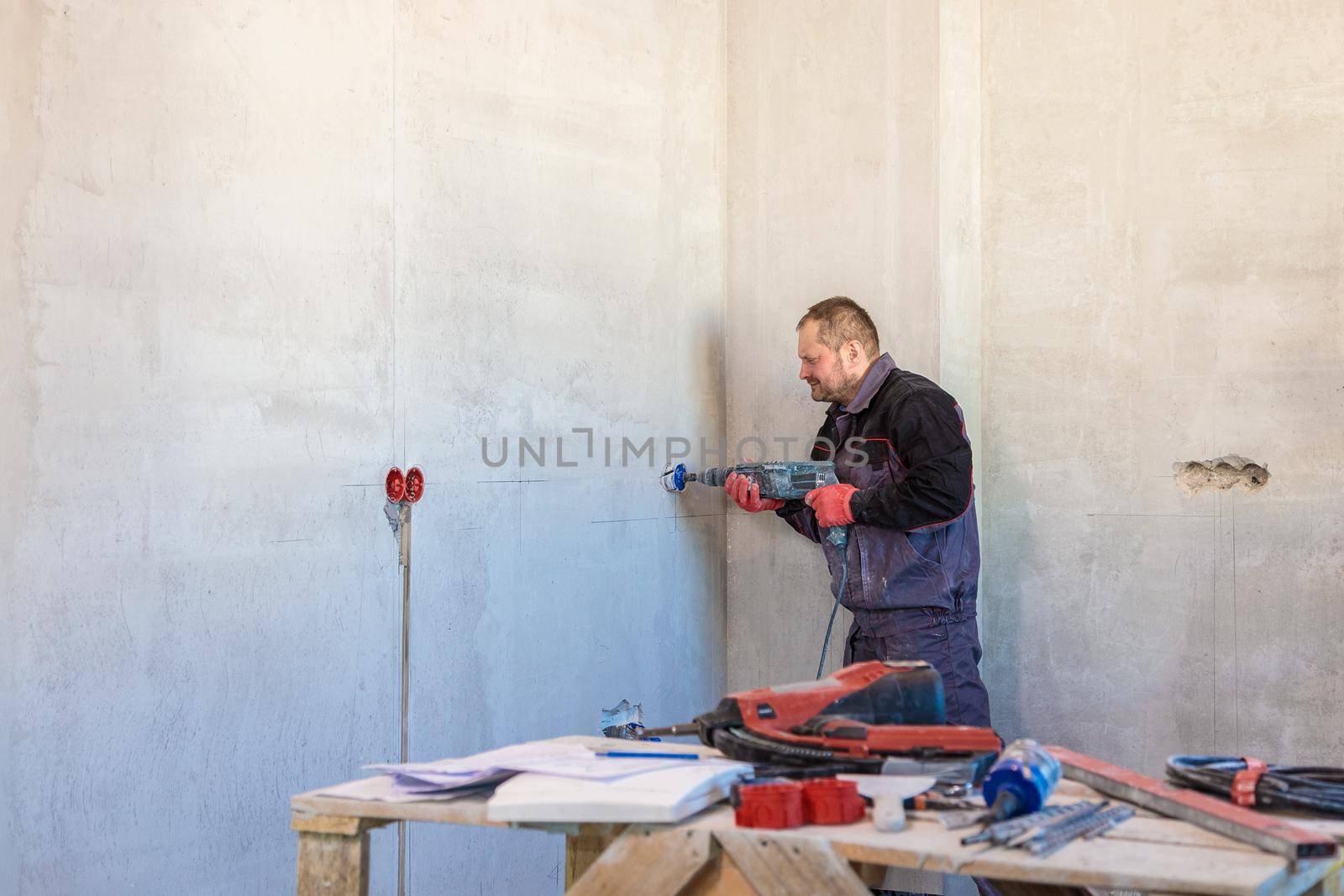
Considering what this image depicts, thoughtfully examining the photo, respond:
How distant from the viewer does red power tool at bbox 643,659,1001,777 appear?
1.61 m

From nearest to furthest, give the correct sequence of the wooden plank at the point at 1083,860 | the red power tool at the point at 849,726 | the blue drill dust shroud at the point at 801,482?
the wooden plank at the point at 1083,860
the red power tool at the point at 849,726
the blue drill dust shroud at the point at 801,482

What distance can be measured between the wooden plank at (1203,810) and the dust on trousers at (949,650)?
130 centimetres

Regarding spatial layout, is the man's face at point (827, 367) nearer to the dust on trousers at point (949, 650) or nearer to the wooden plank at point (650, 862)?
the dust on trousers at point (949, 650)

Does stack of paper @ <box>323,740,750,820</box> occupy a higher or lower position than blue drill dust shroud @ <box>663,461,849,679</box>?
lower

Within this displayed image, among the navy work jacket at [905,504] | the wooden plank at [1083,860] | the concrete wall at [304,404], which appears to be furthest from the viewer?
the navy work jacket at [905,504]

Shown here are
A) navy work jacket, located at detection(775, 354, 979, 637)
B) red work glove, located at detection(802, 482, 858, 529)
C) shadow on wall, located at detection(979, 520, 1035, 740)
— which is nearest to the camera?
navy work jacket, located at detection(775, 354, 979, 637)

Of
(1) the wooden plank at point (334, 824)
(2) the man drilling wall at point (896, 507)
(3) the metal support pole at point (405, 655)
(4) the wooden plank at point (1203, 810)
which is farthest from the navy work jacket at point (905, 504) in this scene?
(1) the wooden plank at point (334, 824)

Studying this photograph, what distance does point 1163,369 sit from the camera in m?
3.33

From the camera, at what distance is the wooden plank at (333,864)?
158cm

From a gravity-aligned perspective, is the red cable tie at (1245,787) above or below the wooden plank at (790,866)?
above

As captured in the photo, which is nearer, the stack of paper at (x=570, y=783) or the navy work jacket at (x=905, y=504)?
the stack of paper at (x=570, y=783)

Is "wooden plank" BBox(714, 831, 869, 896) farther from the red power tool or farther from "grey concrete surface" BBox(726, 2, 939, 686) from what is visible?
"grey concrete surface" BBox(726, 2, 939, 686)

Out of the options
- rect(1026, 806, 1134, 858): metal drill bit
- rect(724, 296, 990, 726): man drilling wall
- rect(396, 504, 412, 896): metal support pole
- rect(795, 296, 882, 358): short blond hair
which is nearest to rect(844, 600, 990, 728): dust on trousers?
rect(724, 296, 990, 726): man drilling wall

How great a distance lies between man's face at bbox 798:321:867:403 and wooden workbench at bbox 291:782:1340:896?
1.82 m
